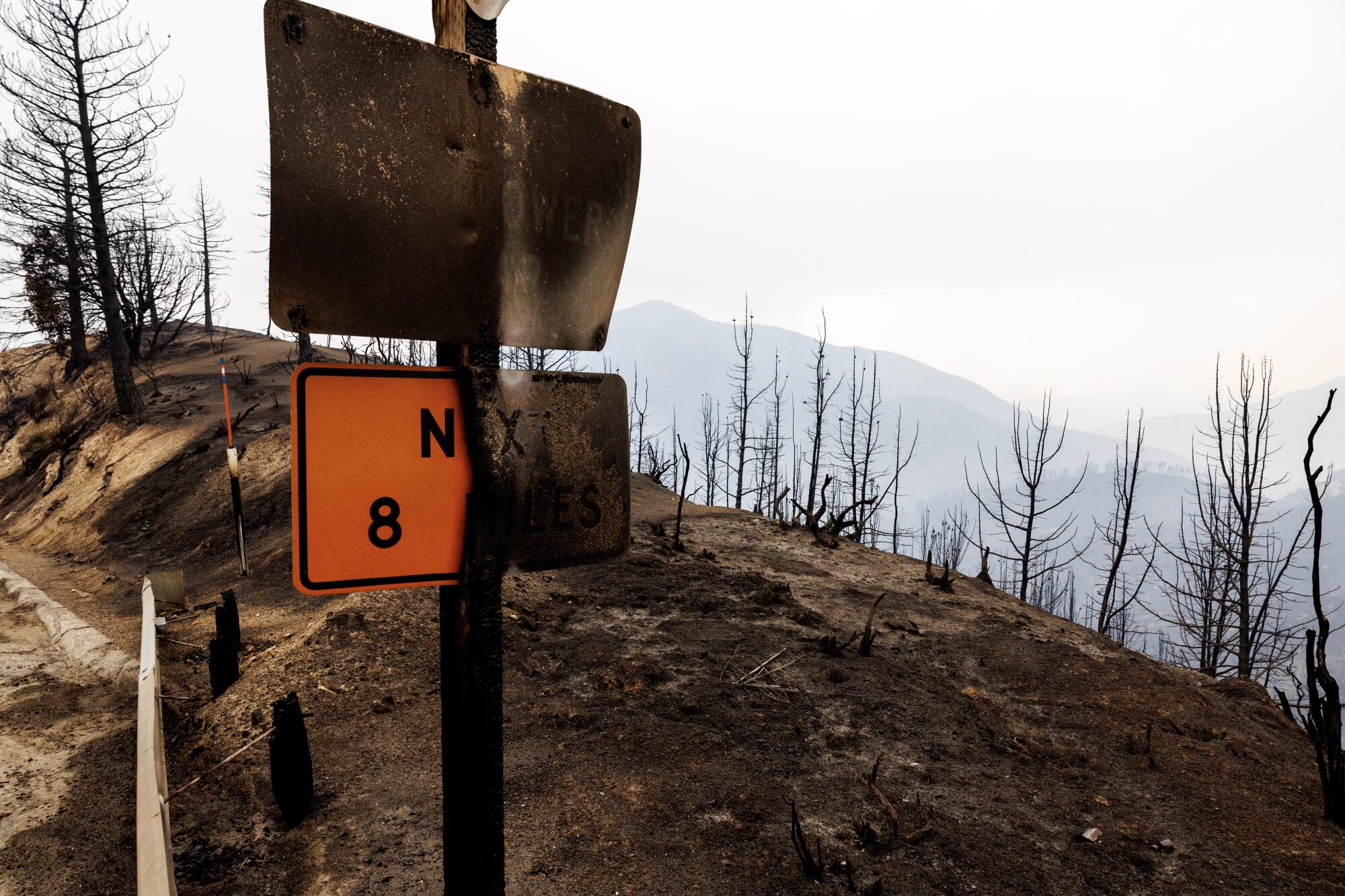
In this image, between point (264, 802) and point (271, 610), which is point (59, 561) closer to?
point (271, 610)

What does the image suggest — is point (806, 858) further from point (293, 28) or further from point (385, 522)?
point (293, 28)

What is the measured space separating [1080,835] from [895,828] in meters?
1.04

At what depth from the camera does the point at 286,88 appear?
4.44 feet

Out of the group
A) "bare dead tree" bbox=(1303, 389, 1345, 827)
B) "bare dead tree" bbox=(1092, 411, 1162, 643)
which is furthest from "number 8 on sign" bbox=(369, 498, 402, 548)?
"bare dead tree" bbox=(1092, 411, 1162, 643)

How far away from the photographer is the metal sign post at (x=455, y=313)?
141 centimetres

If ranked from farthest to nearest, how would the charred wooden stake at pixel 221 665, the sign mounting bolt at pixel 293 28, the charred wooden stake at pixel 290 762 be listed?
1. the charred wooden stake at pixel 221 665
2. the charred wooden stake at pixel 290 762
3. the sign mounting bolt at pixel 293 28

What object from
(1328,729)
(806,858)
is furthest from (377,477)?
(1328,729)

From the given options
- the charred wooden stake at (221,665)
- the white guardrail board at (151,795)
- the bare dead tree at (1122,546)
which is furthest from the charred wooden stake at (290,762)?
the bare dead tree at (1122,546)

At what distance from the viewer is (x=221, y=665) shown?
4.87 m

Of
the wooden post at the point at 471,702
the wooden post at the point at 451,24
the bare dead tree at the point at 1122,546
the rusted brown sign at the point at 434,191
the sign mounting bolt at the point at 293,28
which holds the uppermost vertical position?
the wooden post at the point at 451,24

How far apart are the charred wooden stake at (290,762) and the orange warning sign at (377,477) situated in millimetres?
2361

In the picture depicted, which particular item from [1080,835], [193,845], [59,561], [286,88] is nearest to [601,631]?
[193,845]

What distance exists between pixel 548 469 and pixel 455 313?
443 mm

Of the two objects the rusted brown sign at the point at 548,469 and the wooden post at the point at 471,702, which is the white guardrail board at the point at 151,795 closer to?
the wooden post at the point at 471,702
